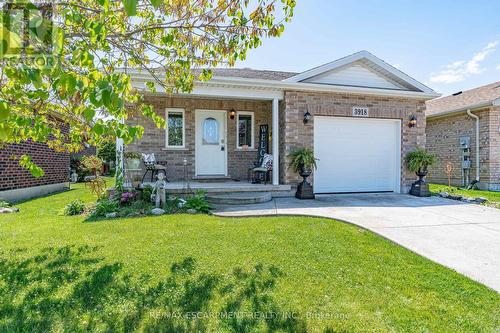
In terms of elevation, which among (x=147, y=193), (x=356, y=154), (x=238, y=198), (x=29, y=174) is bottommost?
(x=238, y=198)

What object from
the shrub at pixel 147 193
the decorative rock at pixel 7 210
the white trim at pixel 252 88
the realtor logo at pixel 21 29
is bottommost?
the decorative rock at pixel 7 210

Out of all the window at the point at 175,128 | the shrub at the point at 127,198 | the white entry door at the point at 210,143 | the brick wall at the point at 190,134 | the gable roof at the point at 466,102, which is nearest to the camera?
the shrub at the point at 127,198

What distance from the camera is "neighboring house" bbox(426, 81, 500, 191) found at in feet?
33.9

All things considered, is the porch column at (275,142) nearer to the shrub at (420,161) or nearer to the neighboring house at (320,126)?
the neighboring house at (320,126)

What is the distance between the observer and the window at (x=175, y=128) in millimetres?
9164

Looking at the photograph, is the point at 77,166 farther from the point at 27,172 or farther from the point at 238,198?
the point at 238,198

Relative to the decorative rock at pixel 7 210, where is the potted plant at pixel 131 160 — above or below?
above

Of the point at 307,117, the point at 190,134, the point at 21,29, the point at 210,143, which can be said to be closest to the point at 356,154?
the point at 307,117

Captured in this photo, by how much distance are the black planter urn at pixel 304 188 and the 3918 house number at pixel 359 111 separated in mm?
2437

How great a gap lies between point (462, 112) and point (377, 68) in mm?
4974

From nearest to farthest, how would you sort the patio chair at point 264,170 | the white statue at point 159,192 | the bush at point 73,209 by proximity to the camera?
the bush at point 73,209 → the white statue at point 159,192 → the patio chair at point 264,170

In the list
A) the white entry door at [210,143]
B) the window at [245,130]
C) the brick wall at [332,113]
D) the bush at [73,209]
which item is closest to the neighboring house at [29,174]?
the bush at [73,209]

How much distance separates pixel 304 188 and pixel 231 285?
208 inches

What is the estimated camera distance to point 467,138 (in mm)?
11164
